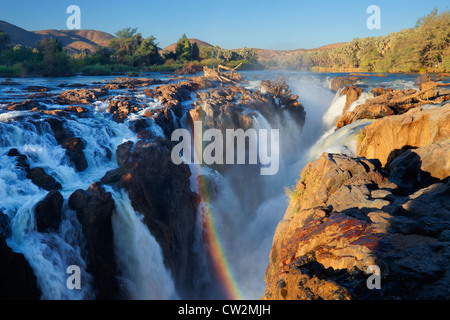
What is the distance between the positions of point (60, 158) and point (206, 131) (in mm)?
8447

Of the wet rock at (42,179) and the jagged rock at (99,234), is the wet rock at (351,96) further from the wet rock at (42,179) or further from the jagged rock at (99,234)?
the wet rock at (42,179)

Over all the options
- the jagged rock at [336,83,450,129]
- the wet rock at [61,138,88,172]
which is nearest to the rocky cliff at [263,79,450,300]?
the jagged rock at [336,83,450,129]

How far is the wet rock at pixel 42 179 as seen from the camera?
937cm

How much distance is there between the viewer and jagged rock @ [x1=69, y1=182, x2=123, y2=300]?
27.6 ft

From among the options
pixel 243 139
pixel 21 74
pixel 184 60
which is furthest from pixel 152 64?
pixel 243 139

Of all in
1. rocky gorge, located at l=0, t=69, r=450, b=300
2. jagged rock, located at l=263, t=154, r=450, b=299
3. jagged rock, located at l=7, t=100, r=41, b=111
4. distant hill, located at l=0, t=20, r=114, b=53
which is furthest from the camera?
distant hill, located at l=0, t=20, r=114, b=53

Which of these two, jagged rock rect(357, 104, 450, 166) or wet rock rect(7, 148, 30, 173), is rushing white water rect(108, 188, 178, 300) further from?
jagged rock rect(357, 104, 450, 166)

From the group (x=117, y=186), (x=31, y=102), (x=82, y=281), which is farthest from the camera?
(x=31, y=102)

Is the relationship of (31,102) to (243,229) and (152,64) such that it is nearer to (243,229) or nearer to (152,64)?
(243,229)

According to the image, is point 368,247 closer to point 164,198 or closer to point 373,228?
point 373,228

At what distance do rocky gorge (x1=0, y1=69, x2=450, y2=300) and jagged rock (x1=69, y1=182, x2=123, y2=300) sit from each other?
37 millimetres

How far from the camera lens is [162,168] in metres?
11.5

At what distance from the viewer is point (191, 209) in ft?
41.9

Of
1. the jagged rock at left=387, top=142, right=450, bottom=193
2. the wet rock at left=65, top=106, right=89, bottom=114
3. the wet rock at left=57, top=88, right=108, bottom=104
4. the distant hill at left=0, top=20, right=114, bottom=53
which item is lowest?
the jagged rock at left=387, top=142, right=450, bottom=193
